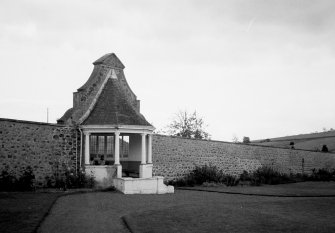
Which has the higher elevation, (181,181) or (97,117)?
(97,117)

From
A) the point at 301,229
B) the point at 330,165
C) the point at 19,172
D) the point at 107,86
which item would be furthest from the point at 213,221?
the point at 330,165

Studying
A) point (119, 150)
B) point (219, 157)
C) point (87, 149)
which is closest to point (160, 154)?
point (119, 150)

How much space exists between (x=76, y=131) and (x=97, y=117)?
131 centimetres

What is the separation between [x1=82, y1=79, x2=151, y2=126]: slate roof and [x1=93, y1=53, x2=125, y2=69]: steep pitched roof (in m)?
0.99

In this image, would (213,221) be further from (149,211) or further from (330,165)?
(330,165)

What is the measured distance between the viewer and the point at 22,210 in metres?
12.3

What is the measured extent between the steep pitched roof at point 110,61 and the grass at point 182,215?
8.76 meters

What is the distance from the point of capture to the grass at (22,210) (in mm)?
10078

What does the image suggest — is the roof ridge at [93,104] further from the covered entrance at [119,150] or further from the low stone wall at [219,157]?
the low stone wall at [219,157]

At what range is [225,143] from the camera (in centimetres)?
2903

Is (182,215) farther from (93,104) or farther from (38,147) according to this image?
(93,104)

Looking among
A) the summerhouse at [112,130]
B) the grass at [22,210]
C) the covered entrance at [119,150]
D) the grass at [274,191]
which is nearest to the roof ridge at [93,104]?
the summerhouse at [112,130]

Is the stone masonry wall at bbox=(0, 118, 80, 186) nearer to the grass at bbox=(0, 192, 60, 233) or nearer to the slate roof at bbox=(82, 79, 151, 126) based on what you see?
the slate roof at bbox=(82, 79, 151, 126)

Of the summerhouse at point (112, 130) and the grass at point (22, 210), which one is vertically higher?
the summerhouse at point (112, 130)
